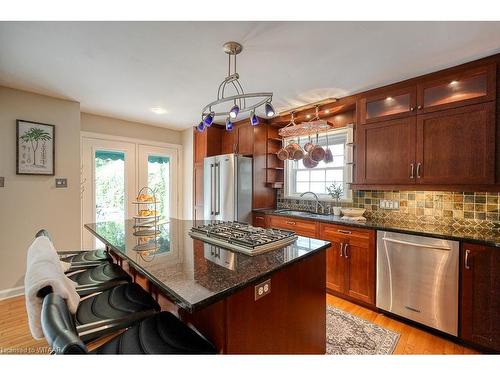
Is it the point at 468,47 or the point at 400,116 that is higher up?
the point at 468,47

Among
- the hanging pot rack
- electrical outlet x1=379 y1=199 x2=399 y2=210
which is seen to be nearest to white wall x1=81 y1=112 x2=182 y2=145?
the hanging pot rack

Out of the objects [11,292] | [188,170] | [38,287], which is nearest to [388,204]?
[38,287]

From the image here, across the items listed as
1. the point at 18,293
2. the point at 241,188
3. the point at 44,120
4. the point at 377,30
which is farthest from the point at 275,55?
the point at 18,293

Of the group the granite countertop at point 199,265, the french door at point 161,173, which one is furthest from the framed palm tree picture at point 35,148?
the granite countertop at point 199,265

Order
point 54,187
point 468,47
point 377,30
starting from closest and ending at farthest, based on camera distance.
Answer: point 377,30 → point 468,47 → point 54,187

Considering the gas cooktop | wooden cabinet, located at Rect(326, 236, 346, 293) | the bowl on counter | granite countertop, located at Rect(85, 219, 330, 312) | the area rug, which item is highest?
the bowl on counter

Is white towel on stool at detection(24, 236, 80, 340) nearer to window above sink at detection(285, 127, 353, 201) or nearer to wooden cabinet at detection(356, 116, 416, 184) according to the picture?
wooden cabinet at detection(356, 116, 416, 184)

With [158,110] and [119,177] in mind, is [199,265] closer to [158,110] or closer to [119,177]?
[158,110]

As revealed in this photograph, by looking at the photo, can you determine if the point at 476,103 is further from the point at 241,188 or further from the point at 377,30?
the point at 241,188

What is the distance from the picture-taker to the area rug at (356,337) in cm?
188

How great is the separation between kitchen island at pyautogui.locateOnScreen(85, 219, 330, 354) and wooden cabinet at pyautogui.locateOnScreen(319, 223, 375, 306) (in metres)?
1.06

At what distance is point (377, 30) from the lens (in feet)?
5.38

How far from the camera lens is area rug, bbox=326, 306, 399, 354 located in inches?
73.9
